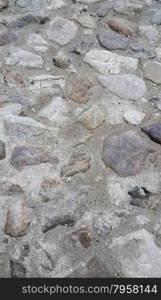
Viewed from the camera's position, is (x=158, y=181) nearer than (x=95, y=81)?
Yes

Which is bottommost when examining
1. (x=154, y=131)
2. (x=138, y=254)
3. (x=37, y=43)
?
(x=138, y=254)

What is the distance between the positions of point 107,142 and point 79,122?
0.19m

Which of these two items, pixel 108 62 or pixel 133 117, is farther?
pixel 108 62

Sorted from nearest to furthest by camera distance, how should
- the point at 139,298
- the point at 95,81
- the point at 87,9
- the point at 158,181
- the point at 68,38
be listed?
1. the point at 139,298
2. the point at 158,181
3. the point at 95,81
4. the point at 68,38
5. the point at 87,9

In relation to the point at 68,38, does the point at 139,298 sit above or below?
below

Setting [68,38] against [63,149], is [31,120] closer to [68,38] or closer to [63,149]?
[63,149]

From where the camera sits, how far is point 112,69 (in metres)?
2.62

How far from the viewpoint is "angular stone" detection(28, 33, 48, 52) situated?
2.71 m

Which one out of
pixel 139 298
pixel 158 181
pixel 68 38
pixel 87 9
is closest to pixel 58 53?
pixel 68 38

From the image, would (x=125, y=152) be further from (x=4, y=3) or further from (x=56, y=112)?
(x=4, y=3)

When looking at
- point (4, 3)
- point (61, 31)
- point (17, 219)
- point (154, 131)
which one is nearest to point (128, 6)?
point (61, 31)

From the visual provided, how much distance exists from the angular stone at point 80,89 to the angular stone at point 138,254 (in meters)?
0.84

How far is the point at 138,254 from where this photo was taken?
1.80 m

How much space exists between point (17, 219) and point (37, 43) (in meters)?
1.26
